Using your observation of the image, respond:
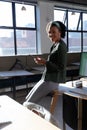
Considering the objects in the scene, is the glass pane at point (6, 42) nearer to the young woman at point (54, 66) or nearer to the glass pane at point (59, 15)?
the glass pane at point (59, 15)

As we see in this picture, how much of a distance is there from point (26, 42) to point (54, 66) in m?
4.13

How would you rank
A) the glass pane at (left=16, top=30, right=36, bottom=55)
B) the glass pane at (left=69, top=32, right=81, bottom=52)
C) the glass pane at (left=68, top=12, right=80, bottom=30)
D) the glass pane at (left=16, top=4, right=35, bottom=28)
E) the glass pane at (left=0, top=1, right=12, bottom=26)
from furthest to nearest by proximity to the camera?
the glass pane at (left=69, top=32, right=81, bottom=52)
the glass pane at (left=68, top=12, right=80, bottom=30)
the glass pane at (left=16, top=30, right=36, bottom=55)
the glass pane at (left=16, top=4, right=35, bottom=28)
the glass pane at (left=0, top=1, right=12, bottom=26)

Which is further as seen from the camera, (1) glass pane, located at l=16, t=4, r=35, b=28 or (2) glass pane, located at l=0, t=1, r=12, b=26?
(1) glass pane, located at l=16, t=4, r=35, b=28

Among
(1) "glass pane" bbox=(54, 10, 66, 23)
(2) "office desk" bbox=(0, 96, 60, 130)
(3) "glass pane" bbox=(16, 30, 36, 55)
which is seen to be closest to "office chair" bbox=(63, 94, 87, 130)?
(2) "office desk" bbox=(0, 96, 60, 130)

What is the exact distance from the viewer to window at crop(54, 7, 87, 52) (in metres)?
7.41

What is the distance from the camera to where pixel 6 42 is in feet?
20.3

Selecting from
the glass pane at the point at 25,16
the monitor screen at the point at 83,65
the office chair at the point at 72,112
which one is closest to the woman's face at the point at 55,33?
the monitor screen at the point at 83,65

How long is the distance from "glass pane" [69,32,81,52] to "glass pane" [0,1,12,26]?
245 cm

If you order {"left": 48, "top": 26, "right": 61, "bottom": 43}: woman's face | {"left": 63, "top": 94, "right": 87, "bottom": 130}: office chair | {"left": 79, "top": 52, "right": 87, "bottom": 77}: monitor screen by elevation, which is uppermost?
{"left": 48, "top": 26, "right": 61, "bottom": 43}: woman's face

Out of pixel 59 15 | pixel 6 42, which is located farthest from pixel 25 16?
pixel 59 15

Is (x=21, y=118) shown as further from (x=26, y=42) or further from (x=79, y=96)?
(x=26, y=42)

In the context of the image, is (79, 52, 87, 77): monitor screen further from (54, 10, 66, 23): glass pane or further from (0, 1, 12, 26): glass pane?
(54, 10, 66, 23): glass pane

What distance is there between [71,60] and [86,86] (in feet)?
13.9

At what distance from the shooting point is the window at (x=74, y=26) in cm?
741
